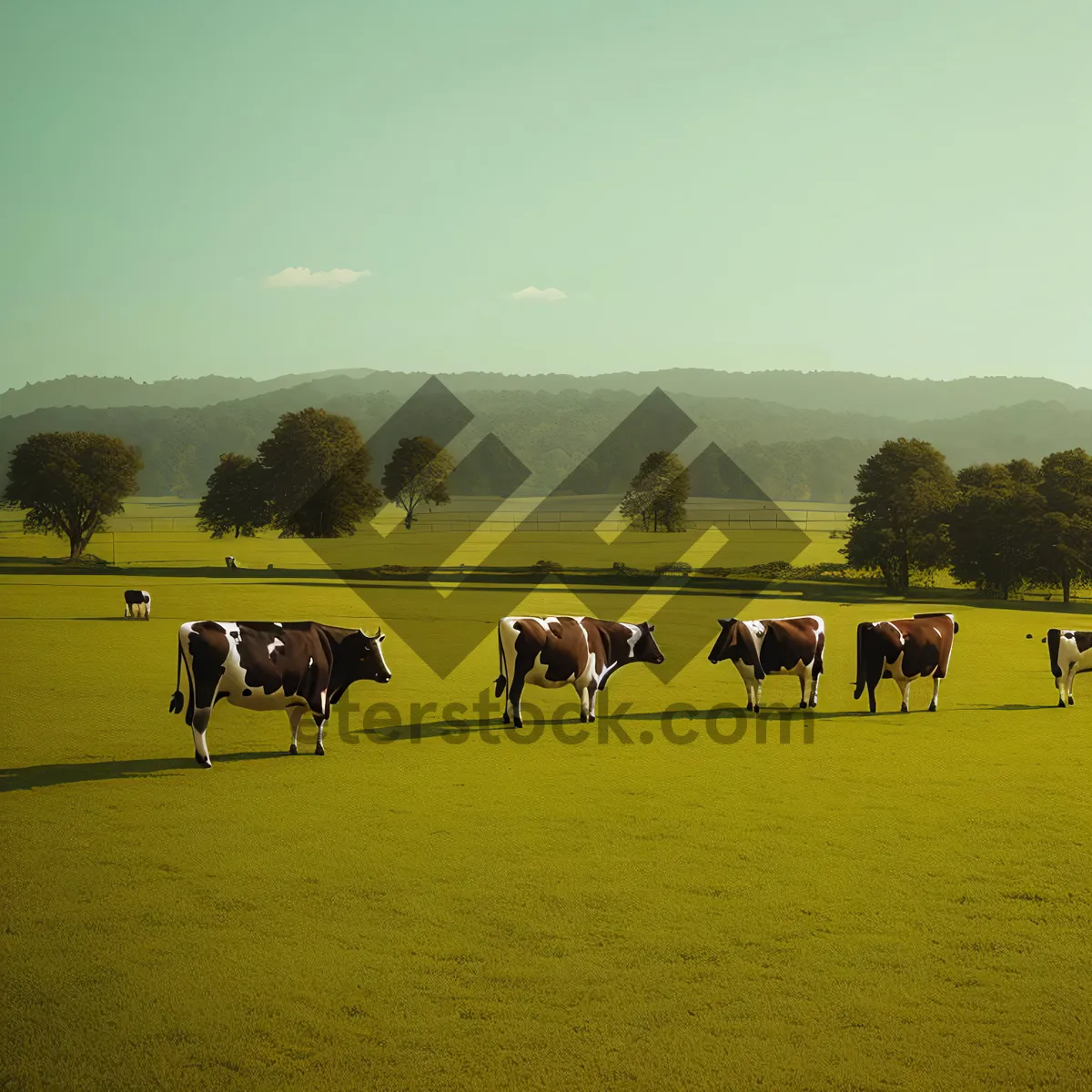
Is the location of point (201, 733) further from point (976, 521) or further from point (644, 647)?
point (976, 521)

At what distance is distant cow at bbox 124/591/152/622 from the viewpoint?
3584 centimetres

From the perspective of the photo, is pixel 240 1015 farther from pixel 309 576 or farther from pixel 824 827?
pixel 309 576

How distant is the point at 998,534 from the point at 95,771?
46.6 m

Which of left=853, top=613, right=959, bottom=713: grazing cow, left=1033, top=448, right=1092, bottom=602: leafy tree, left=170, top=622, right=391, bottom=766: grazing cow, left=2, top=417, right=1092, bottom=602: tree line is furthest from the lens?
left=2, top=417, right=1092, bottom=602: tree line

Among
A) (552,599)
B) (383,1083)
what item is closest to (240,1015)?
(383,1083)

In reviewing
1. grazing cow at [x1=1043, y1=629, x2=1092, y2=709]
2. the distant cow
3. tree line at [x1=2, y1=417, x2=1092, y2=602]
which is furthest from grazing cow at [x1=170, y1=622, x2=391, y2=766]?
tree line at [x1=2, y1=417, x2=1092, y2=602]

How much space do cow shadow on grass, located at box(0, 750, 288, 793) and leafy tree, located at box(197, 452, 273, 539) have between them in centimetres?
8163

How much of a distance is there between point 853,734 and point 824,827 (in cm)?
591

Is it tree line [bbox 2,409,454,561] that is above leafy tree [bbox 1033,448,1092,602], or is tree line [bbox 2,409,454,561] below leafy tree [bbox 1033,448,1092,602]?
above

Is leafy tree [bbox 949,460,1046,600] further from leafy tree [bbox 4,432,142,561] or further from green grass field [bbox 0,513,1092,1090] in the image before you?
leafy tree [bbox 4,432,142,561]

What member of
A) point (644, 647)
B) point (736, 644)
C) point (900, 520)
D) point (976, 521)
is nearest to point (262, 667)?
point (644, 647)

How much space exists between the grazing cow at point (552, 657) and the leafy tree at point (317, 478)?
74.3 meters

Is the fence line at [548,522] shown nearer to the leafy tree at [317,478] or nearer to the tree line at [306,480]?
the tree line at [306,480]

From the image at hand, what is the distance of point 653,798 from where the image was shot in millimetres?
13203
